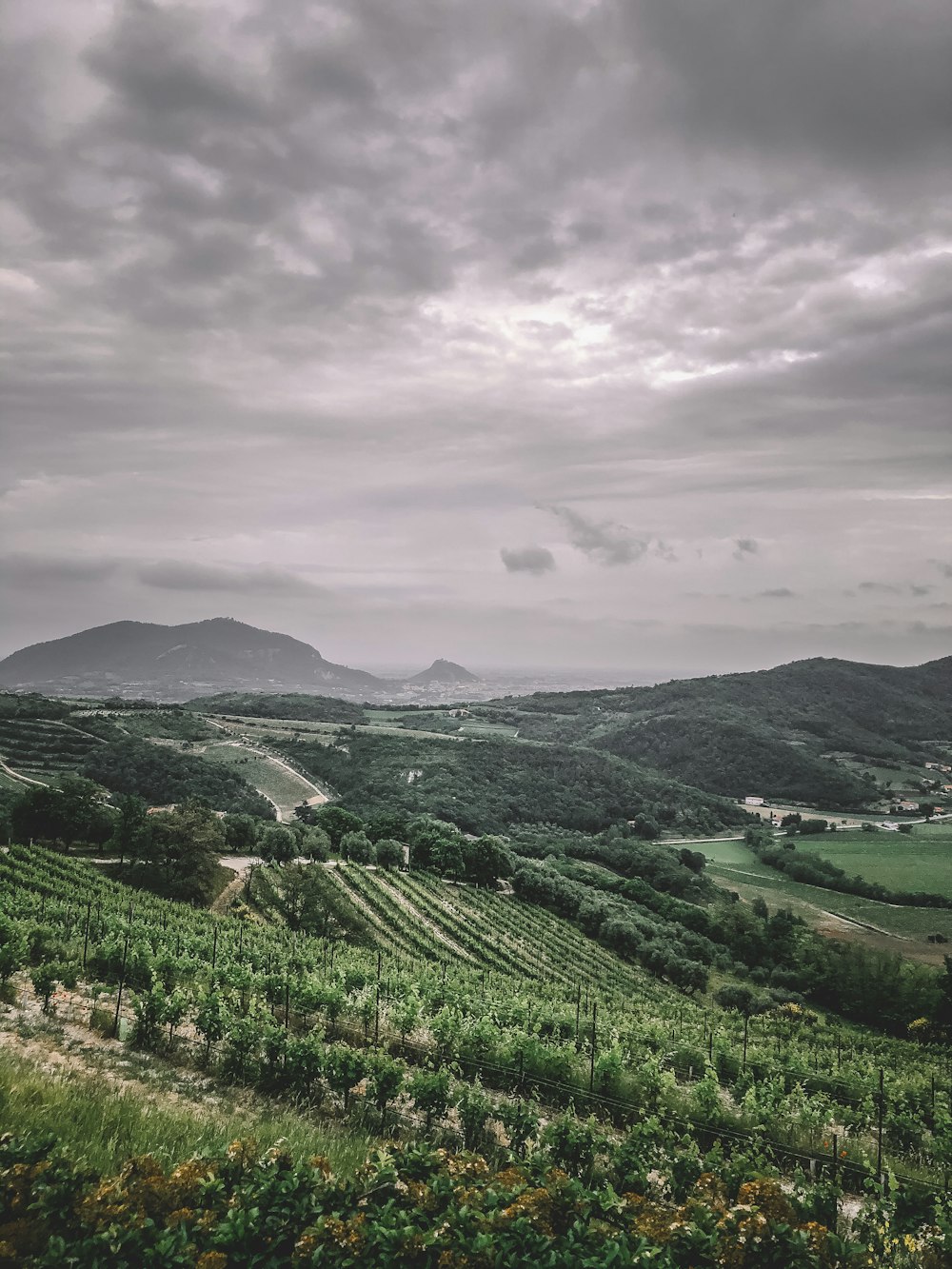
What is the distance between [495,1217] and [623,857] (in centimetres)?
9017

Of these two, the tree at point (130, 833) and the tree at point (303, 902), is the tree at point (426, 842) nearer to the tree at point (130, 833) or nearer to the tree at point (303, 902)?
the tree at point (303, 902)

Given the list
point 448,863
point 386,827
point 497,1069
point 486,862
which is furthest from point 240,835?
point 497,1069

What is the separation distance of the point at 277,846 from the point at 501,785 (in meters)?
68.8

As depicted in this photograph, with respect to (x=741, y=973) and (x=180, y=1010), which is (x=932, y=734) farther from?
(x=180, y=1010)

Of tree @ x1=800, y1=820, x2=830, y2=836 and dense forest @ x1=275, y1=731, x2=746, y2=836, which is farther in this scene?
tree @ x1=800, y1=820, x2=830, y2=836

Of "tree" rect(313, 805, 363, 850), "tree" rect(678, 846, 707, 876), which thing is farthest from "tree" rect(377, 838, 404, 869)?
"tree" rect(678, 846, 707, 876)

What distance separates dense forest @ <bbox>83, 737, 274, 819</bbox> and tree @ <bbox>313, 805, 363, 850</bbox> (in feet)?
78.1

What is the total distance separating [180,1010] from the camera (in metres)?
13.2

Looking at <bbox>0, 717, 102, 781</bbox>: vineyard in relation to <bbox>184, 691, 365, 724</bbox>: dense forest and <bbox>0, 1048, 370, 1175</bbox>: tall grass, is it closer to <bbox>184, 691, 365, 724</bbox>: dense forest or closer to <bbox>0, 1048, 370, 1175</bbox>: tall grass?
<bbox>184, 691, 365, 724</bbox>: dense forest


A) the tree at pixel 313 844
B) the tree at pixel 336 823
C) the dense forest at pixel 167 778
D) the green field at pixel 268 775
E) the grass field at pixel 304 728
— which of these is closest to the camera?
the tree at pixel 313 844

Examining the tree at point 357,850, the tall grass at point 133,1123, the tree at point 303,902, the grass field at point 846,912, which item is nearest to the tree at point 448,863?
the tree at point 357,850

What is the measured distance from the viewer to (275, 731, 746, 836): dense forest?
107188 mm

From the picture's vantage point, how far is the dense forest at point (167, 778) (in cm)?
9138

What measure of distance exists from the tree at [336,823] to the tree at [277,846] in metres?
10.2
